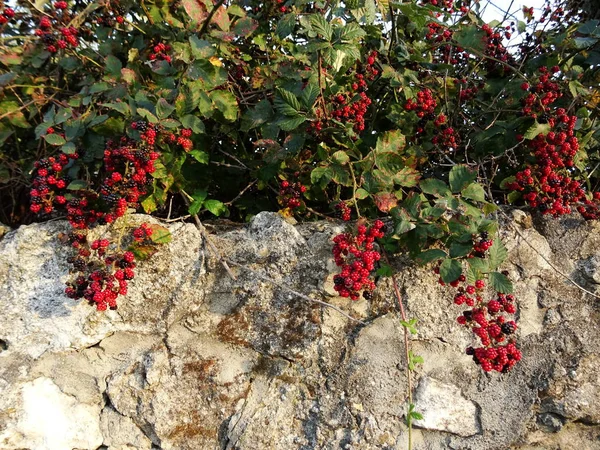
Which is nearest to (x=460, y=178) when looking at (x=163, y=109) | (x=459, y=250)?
(x=459, y=250)

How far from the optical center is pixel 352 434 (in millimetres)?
1379

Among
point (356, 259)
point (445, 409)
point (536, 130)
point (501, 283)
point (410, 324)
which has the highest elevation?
point (536, 130)

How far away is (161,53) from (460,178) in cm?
103

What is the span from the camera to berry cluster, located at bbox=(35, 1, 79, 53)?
57.7 inches

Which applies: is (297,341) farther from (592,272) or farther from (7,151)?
(7,151)

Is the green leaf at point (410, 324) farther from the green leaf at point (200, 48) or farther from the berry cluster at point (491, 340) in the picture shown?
the green leaf at point (200, 48)

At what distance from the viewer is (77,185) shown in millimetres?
1278

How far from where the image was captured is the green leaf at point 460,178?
4.44 ft

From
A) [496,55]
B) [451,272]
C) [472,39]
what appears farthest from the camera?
[496,55]

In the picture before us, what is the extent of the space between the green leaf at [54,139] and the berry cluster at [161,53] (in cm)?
40

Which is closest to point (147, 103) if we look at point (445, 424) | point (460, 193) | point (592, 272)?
point (460, 193)

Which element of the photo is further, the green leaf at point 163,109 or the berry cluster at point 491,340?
the green leaf at point 163,109

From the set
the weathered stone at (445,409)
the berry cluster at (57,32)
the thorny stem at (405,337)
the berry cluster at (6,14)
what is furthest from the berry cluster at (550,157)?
the berry cluster at (6,14)

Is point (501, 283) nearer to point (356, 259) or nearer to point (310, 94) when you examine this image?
point (356, 259)
